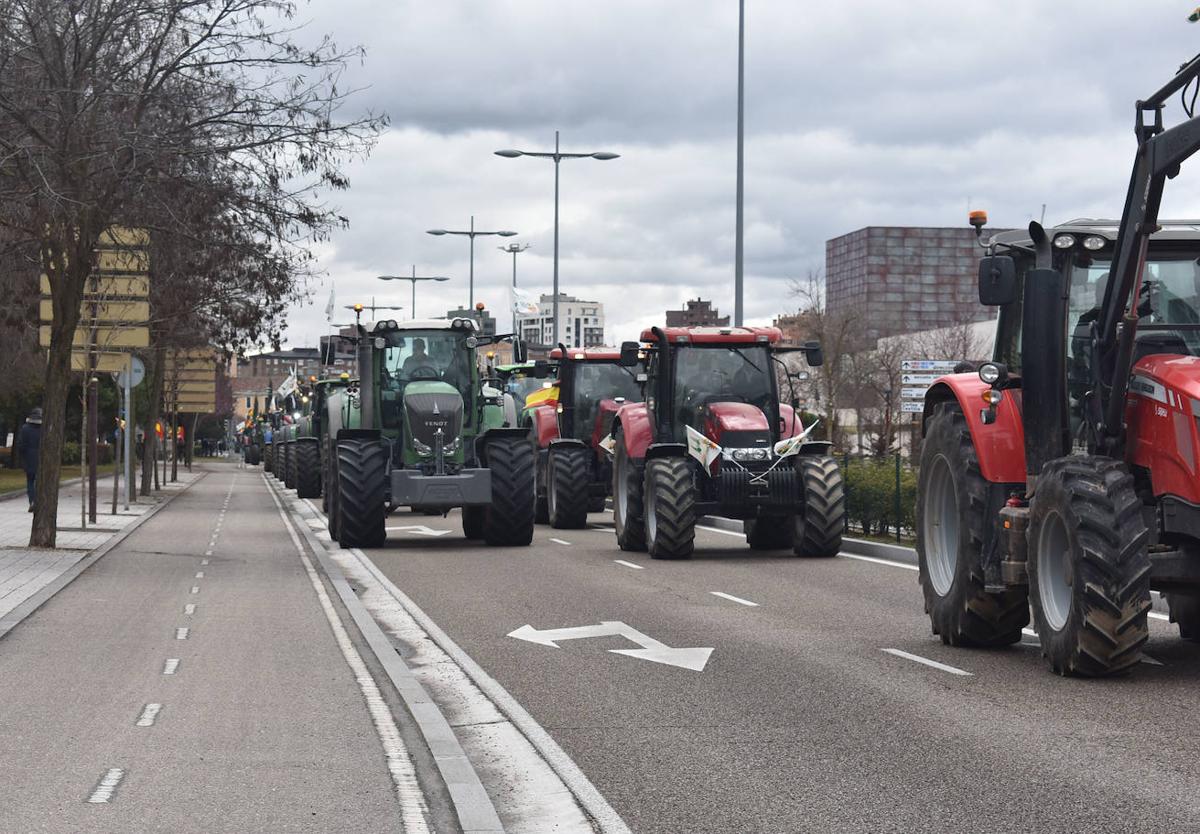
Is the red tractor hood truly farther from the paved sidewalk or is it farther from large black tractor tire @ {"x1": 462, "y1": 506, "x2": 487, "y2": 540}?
the paved sidewalk

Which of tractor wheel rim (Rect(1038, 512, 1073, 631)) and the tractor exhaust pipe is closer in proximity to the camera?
tractor wheel rim (Rect(1038, 512, 1073, 631))

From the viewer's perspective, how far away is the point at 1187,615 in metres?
12.8

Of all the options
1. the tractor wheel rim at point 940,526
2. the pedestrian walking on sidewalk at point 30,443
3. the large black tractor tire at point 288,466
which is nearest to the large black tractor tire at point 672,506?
the tractor wheel rim at point 940,526

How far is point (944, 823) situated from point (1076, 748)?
1824mm

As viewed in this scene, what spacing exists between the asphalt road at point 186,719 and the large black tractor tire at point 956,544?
4.28 m

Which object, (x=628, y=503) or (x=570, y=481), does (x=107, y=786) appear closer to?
(x=628, y=503)

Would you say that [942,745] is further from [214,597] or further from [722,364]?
[722,364]

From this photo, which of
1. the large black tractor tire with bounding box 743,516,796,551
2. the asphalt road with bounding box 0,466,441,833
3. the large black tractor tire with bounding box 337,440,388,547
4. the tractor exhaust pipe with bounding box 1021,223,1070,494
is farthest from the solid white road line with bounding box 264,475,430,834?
the large black tractor tire with bounding box 743,516,796,551

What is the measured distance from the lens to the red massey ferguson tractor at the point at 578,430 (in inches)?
1160

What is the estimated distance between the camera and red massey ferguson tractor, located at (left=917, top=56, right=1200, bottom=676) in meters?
10.4

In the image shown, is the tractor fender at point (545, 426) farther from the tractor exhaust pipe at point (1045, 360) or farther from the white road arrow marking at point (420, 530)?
the tractor exhaust pipe at point (1045, 360)

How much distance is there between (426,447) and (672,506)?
17.0 feet

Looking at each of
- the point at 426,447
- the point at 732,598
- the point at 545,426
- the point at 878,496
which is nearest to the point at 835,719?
the point at 732,598

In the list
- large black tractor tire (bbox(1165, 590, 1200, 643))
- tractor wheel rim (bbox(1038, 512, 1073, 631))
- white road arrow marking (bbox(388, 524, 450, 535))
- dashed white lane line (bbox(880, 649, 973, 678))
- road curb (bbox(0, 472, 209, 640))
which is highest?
tractor wheel rim (bbox(1038, 512, 1073, 631))
